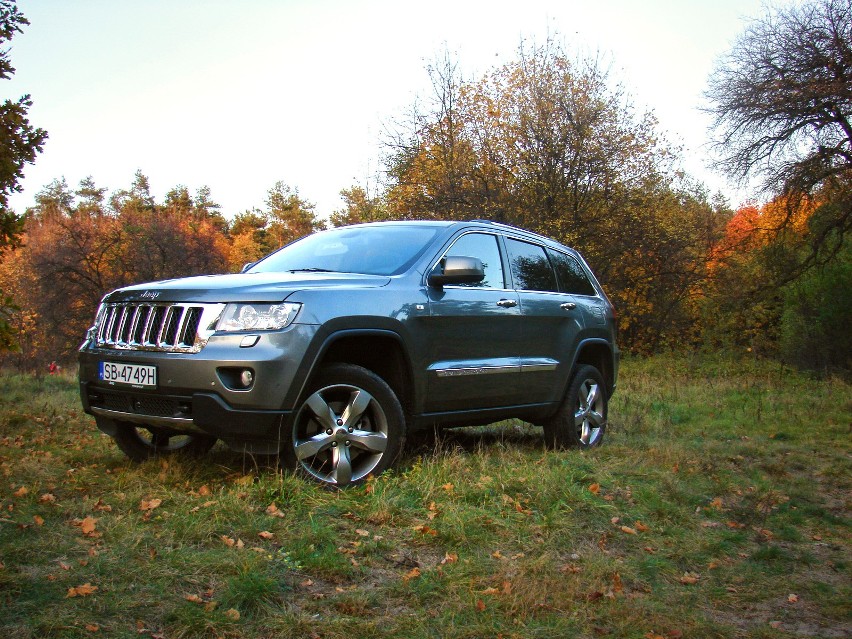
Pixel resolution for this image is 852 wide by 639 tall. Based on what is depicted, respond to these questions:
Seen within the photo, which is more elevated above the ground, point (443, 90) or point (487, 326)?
point (443, 90)

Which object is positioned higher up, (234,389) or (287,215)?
(287,215)

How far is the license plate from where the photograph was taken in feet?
15.5

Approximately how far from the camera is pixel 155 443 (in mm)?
6051

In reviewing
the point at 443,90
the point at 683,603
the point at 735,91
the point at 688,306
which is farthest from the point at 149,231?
the point at 683,603

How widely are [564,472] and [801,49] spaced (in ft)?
48.5

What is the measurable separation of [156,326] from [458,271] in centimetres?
193

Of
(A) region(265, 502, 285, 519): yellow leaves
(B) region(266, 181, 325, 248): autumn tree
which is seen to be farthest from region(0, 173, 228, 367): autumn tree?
(A) region(265, 502, 285, 519): yellow leaves

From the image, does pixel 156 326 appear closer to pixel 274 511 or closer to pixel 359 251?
pixel 274 511

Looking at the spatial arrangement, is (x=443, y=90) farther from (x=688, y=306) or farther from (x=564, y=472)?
(x=564, y=472)

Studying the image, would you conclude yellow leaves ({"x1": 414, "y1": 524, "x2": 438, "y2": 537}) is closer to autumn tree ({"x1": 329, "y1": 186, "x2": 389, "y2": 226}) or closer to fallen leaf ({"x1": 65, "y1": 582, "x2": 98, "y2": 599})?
fallen leaf ({"x1": 65, "y1": 582, "x2": 98, "y2": 599})

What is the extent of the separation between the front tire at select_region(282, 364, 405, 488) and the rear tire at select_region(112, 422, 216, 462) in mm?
1126

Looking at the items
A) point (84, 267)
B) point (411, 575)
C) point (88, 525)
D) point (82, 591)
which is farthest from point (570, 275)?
point (84, 267)

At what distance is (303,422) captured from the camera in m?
4.91

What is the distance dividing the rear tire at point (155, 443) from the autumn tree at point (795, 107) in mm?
15068
